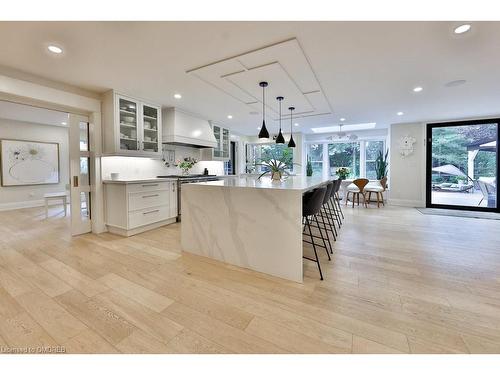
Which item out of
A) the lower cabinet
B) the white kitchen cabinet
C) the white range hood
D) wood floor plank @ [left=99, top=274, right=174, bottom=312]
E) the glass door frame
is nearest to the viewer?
wood floor plank @ [left=99, top=274, right=174, bottom=312]

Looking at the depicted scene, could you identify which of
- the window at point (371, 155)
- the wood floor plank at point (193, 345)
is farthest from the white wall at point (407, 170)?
the wood floor plank at point (193, 345)

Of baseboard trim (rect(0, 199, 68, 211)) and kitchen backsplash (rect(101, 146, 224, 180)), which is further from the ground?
kitchen backsplash (rect(101, 146, 224, 180))

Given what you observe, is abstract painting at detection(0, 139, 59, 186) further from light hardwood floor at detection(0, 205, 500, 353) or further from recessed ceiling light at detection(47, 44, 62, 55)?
recessed ceiling light at detection(47, 44, 62, 55)

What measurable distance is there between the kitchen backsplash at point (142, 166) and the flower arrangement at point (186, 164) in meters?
0.11

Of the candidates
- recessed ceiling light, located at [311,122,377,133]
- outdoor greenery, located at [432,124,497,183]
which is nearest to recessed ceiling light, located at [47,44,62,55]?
recessed ceiling light, located at [311,122,377,133]

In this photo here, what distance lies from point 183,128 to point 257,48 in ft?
9.20

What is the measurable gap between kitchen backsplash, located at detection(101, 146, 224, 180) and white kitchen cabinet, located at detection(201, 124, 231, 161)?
9.3 inches

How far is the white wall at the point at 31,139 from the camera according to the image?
5.46 m

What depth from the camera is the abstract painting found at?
546 cm

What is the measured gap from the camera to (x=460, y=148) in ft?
18.2

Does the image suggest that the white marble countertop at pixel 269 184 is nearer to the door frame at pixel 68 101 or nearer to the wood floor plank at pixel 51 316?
the wood floor plank at pixel 51 316
